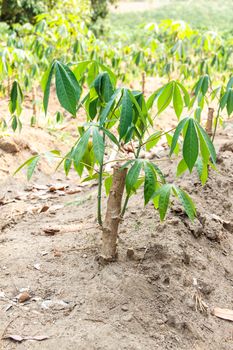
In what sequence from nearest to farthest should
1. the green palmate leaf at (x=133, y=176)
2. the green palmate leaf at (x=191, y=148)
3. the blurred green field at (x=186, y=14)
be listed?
the green palmate leaf at (x=191, y=148) → the green palmate leaf at (x=133, y=176) → the blurred green field at (x=186, y=14)

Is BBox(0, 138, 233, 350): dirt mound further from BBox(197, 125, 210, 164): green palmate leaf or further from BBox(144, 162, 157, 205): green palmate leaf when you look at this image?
BBox(197, 125, 210, 164): green palmate leaf

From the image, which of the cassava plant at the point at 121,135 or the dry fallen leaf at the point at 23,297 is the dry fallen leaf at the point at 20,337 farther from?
the cassava plant at the point at 121,135

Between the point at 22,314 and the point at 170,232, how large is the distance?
85 centimetres

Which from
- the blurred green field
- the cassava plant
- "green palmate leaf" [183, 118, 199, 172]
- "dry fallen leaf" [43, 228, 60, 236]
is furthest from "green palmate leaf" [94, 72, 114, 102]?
the blurred green field

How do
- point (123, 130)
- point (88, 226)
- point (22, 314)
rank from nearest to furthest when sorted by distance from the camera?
point (123, 130) < point (22, 314) < point (88, 226)

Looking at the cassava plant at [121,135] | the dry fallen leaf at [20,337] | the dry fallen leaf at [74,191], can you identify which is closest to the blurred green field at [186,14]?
the dry fallen leaf at [74,191]

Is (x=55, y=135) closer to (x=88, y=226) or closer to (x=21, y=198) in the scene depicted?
(x=21, y=198)

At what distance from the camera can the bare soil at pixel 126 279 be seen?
1.72 metres

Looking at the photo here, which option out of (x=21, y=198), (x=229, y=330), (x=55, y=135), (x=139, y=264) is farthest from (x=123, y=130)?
(x=55, y=135)

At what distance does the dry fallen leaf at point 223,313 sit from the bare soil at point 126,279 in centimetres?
2

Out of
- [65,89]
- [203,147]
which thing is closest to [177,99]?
[203,147]

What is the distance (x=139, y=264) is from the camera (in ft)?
6.66

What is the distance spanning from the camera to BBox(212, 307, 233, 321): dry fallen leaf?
1.96 meters

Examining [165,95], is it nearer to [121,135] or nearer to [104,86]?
[104,86]
